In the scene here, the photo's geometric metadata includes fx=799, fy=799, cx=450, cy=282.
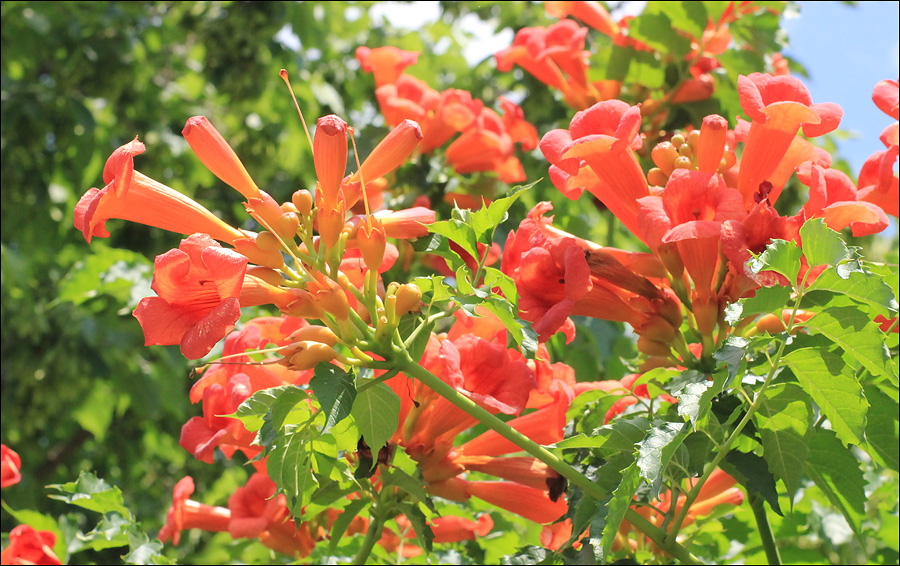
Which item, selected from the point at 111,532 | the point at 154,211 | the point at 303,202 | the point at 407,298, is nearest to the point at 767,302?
the point at 407,298

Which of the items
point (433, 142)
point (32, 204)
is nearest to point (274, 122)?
point (32, 204)

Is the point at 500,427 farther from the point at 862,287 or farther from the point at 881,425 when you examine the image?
the point at 881,425

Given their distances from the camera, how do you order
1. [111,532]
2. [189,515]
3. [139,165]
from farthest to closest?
[139,165] < [189,515] < [111,532]

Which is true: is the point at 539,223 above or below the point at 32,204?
above

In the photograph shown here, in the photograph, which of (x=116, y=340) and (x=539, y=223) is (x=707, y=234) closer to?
(x=539, y=223)

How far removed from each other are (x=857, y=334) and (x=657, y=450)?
0.42 meters

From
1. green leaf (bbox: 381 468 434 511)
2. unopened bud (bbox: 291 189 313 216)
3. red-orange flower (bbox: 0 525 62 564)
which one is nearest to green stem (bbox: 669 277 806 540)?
green leaf (bbox: 381 468 434 511)

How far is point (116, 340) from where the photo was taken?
502 centimetres

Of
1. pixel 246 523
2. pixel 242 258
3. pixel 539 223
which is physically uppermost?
pixel 242 258

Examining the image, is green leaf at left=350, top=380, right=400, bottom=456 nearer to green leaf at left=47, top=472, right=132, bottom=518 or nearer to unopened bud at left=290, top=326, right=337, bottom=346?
unopened bud at left=290, top=326, right=337, bottom=346

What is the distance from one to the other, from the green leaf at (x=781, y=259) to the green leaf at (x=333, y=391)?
2.48ft

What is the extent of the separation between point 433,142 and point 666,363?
211 centimetres

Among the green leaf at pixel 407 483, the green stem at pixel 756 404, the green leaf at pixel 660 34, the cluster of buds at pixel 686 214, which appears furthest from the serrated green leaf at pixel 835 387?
the green leaf at pixel 660 34

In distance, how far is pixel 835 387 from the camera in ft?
4.81
